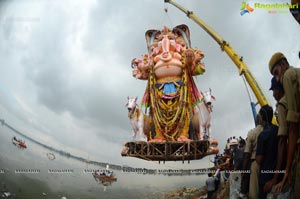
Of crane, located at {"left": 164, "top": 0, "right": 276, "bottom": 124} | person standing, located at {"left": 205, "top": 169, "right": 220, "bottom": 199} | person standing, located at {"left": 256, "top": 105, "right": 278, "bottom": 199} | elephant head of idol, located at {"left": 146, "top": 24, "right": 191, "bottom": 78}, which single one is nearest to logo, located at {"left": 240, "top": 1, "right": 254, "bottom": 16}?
crane, located at {"left": 164, "top": 0, "right": 276, "bottom": 124}

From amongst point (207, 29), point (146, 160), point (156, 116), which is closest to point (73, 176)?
point (146, 160)

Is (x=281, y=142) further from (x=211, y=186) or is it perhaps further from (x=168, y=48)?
Result: (x=168, y=48)

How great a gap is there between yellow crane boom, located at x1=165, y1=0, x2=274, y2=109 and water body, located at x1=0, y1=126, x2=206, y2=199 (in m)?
1.02

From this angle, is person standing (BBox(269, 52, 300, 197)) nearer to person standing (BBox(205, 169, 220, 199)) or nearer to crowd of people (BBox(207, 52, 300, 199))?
crowd of people (BBox(207, 52, 300, 199))

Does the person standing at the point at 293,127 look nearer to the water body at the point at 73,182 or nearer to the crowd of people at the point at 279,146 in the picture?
the crowd of people at the point at 279,146

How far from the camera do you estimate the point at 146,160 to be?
3.29m

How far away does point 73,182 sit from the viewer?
117 inches

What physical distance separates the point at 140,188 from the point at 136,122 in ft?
2.87

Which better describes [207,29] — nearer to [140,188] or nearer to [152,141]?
[152,141]

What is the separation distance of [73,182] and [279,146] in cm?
230

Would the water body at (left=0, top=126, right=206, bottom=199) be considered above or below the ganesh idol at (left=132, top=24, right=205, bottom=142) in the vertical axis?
below

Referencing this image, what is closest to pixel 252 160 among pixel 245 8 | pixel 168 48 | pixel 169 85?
pixel 245 8

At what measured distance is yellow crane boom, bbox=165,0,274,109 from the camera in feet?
10.5

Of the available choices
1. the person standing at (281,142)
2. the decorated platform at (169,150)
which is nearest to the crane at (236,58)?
the decorated platform at (169,150)
